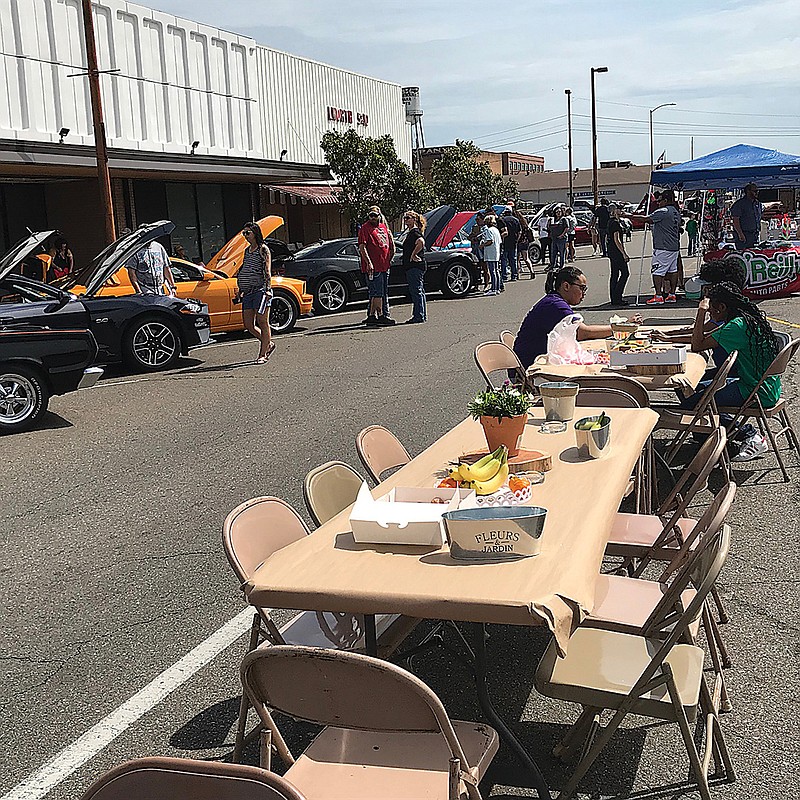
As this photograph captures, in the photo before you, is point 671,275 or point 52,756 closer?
point 52,756

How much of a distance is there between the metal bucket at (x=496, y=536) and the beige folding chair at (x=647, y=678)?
0.34 m

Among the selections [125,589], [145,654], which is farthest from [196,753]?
[125,589]

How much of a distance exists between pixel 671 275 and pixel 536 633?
48.4ft

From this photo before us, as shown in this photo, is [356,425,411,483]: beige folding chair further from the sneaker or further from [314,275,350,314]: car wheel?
[314,275,350,314]: car wheel

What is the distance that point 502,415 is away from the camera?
433 cm

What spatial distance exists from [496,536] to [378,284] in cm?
1368

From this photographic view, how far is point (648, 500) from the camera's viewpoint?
19.1 ft

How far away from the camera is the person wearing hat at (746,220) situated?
63.1ft

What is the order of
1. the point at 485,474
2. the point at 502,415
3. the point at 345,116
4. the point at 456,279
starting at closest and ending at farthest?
the point at 485,474 → the point at 502,415 → the point at 456,279 → the point at 345,116

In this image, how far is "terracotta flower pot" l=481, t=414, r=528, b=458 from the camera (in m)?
4.35

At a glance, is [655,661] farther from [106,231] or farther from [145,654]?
[106,231]

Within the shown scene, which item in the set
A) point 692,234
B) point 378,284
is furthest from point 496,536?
point 692,234

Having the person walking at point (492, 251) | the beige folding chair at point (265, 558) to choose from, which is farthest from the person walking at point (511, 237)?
the beige folding chair at point (265, 558)

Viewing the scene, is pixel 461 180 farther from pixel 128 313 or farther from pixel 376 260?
pixel 128 313
